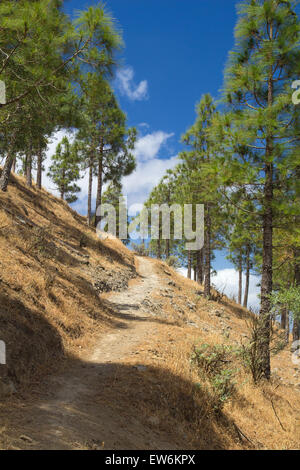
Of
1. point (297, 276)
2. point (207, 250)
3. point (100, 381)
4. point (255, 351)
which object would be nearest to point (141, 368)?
point (100, 381)

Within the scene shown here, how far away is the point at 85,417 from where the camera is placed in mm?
4430

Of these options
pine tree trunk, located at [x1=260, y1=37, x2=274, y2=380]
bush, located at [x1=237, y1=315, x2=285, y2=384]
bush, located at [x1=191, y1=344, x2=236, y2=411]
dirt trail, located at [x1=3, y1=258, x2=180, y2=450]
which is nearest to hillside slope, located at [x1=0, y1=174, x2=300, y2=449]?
dirt trail, located at [x1=3, y1=258, x2=180, y2=450]

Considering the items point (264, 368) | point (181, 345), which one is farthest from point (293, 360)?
point (181, 345)

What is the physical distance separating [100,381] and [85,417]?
1.44 metres

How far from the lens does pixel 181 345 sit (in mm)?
8508

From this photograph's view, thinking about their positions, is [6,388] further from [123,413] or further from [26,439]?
[123,413]

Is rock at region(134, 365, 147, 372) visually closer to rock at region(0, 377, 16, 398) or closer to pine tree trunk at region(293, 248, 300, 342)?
rock at region(0, 377, 16, 398)

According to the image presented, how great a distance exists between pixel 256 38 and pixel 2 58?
27.2 feet

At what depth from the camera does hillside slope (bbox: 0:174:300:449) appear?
14.1ft

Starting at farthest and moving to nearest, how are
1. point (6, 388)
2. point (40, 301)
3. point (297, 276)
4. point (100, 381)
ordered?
point (297, 276) → point (40, 301) → point (100, 381) → point (6, 388)
